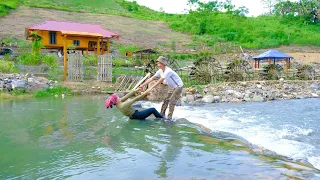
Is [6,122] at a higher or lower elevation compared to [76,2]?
lower

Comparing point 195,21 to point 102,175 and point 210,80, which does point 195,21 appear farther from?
point 102,175

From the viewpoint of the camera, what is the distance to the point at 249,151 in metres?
6.11

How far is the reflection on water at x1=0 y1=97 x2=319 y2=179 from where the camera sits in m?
4.94

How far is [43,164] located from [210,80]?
17.1 metres

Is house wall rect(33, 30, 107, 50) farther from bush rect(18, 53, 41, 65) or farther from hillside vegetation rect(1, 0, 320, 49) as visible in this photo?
hillside vegetation rect(1, 0, 320, 49)

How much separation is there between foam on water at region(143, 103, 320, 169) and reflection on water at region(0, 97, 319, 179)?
53cm

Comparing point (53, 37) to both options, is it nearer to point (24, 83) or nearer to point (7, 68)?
point (7, 68)

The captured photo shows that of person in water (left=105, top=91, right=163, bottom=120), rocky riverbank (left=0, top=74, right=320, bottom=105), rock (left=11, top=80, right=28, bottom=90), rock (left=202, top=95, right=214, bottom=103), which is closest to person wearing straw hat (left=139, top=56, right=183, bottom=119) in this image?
person in water (left=105, top=91, right=163, bottom=120)

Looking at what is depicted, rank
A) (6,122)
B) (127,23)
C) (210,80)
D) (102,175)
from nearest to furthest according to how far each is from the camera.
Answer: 1. (102,175)
2. (6,122)
3. (210,80)
4. (127,23)

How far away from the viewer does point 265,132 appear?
8.44m

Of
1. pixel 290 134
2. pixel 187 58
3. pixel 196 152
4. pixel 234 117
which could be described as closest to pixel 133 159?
pixel 196 152

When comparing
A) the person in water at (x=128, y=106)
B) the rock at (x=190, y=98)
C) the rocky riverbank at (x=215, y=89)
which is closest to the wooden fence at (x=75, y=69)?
the rocky riverbank at (x=215, y=89)

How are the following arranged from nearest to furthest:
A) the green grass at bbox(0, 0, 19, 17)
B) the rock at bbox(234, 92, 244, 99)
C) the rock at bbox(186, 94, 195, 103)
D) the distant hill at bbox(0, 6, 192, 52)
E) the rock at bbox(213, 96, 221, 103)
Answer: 1. the rock at bbox(186, 94, 195, 103)
2. the rock at bbox(213, 96, 221, 103)
3. the rock at bbox(234, 92, 244, 99)
4. the distant hill at bbox(0, 6, 192, 52)
5. the green grass at bbox(0, 0, 19, 17)

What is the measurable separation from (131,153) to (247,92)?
1311 cm
